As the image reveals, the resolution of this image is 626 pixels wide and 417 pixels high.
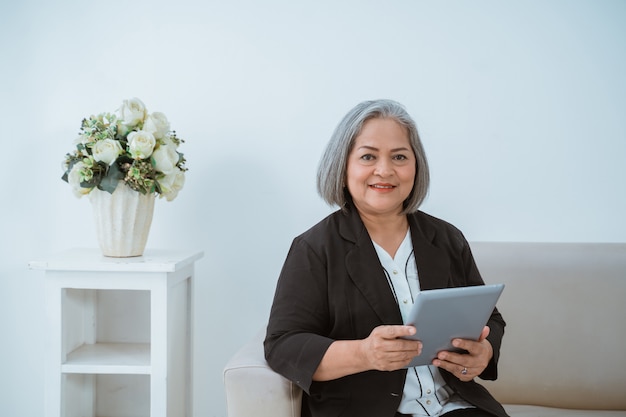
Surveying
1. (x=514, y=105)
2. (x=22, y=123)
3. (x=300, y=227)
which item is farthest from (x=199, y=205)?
(x=514, y=105)

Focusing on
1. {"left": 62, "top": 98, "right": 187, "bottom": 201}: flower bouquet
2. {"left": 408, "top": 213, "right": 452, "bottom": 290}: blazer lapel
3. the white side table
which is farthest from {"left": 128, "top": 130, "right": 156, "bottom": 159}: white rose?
{"left": 408, "top": 213, "right": 452, "bottom": 290}: blazer lapel

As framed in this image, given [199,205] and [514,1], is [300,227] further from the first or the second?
[514,1]

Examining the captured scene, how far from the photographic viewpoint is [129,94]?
2129 millimetres

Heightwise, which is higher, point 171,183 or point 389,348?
point 171,183

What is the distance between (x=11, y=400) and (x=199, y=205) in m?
0.99

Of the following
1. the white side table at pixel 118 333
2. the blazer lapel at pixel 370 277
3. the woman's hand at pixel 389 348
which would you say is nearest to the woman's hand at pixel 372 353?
the woman's hand at pixel 389 348

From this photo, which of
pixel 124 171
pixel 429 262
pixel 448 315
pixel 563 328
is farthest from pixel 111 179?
pixel 563 328

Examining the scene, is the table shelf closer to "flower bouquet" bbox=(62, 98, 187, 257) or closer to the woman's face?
"flower bouquet" bbox=(62, 98, 187, 257)

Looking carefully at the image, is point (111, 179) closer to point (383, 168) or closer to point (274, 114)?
point (274, 114)

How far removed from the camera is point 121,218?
5.89ft

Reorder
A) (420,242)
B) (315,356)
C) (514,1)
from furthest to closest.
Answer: (514,1) < (420,242) < (315,356)

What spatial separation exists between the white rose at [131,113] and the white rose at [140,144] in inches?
2.2

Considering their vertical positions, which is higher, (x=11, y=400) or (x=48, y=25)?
(x=48, y=25)

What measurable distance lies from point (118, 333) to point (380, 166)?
1.26m
